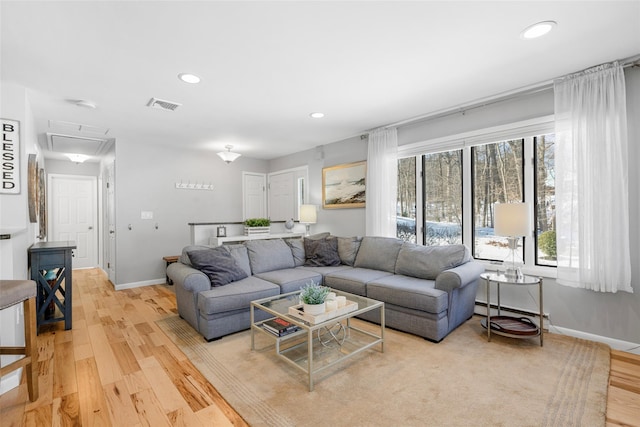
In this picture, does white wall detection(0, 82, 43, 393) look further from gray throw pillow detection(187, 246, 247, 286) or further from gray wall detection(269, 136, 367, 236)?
gray wall detection(269, 136, 367, 236)

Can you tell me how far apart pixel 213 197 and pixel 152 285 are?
1.94 meters

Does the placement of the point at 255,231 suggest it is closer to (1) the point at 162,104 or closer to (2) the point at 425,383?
(1) the point at 162,104

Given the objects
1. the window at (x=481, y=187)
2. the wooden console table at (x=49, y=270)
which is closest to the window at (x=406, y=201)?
the window at (x=481, y=187)

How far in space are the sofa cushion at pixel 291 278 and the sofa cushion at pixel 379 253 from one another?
69 cm

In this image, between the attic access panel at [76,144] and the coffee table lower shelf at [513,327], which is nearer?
the coffee table lower shelf at [513,327]

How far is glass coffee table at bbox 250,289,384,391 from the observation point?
2318 millimetres

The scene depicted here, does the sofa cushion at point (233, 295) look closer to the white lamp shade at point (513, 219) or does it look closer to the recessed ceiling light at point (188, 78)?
the recessed ceiling light at point (188, 78)

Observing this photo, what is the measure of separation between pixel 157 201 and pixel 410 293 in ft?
15.0

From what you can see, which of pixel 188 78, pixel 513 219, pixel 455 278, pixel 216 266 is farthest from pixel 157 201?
pixel 513 219

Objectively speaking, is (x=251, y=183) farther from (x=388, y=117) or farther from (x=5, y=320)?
(x=5, y=320)

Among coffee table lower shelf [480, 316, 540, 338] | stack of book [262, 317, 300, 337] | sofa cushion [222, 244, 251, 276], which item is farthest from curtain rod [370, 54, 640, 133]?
stack of book [262, 317, 300, 337]

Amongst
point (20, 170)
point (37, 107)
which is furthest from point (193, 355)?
point (37, 107)

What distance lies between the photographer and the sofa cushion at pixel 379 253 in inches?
150

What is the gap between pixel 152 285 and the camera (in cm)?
512
